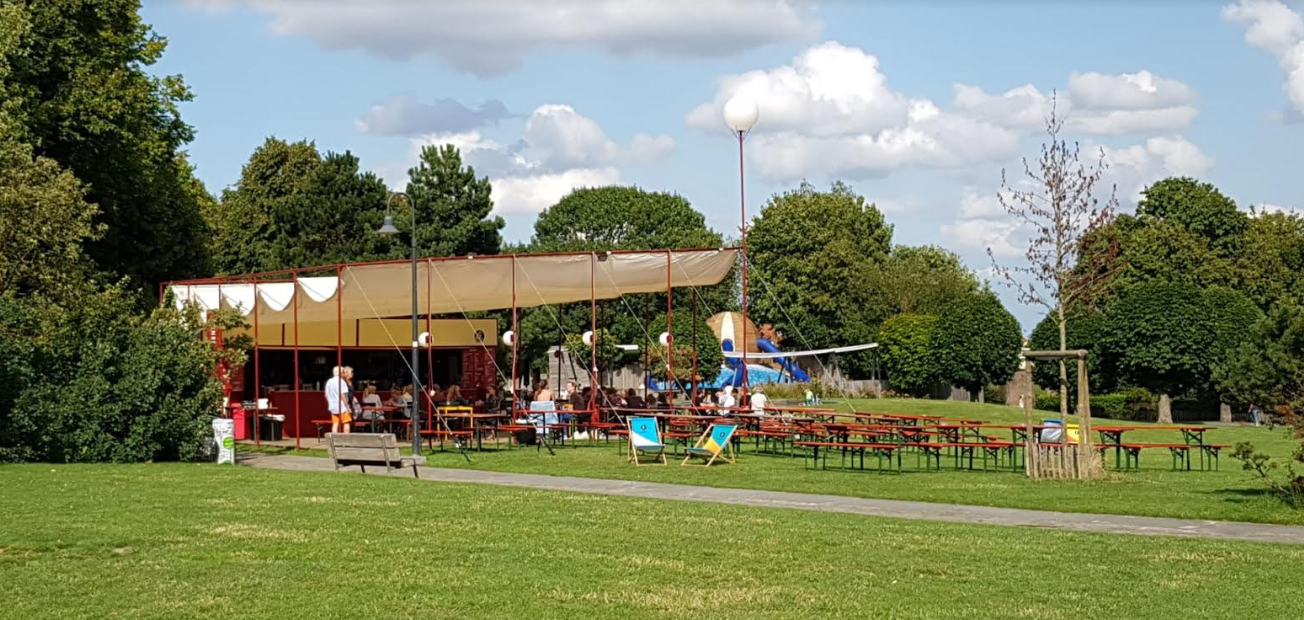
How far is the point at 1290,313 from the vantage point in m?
15.2

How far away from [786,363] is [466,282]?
38.1 metres

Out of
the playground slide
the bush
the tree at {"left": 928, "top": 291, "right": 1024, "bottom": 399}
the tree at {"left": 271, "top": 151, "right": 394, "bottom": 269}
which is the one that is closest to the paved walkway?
the bush

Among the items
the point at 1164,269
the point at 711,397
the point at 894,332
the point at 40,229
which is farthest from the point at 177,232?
the point at 1164,269

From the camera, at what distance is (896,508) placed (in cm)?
1509

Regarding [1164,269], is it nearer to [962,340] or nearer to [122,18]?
[962,340]

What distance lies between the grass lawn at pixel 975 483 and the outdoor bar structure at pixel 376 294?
2.41m

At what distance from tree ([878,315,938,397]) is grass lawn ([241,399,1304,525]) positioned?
112 feet

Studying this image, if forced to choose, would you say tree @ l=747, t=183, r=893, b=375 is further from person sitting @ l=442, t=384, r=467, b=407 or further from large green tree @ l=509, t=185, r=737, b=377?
person sitting @ l=442, t=384, r=467, b=407

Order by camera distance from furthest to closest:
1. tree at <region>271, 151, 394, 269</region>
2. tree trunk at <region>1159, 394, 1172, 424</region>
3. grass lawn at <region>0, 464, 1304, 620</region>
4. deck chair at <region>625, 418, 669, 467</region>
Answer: tree at <region>271, 151, 394, 269</region> < tree trunk at <region>1159, 394, 1172, 424</region> < deck chair at <region>625, 418, 669, 467</region> < grass lawn at <region>0, 464, 1304, 620</region>

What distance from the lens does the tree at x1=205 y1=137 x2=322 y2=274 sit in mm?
54750

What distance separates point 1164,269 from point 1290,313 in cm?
4552

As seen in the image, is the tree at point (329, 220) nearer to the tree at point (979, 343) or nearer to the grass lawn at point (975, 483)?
the tree at point (979, 343)

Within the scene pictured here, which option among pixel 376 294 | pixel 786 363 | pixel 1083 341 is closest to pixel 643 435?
pixel 376 294

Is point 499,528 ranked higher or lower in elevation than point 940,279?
lower
